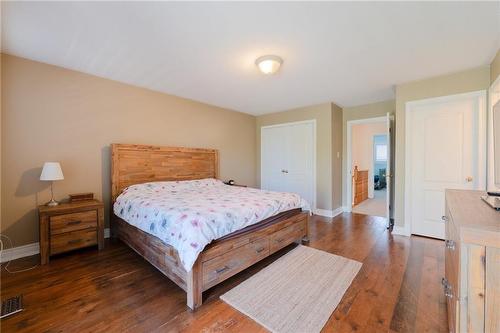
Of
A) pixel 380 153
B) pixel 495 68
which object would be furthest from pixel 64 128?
pixel 380 153

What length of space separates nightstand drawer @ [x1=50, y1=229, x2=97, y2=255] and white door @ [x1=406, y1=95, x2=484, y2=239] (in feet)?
15.0

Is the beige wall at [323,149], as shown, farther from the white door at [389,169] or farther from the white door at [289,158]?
the white door at [389,169]

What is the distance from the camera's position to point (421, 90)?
312 centimetres

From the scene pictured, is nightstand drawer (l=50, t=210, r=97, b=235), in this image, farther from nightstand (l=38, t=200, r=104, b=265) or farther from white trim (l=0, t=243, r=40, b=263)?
white trim (l=0, t=243, r=40, b=263)

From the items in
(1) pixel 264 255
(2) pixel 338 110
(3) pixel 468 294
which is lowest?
(1) pixel 264 255

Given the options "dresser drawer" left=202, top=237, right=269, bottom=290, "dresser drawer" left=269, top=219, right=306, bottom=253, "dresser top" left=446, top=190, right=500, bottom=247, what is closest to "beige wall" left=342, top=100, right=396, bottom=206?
"dresser drawer" left=269, top=219, right=306, bottom=253

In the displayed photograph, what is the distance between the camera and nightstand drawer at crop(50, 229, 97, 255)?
2420 mm

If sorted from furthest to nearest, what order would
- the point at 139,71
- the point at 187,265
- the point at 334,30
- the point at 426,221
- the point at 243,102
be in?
the point at 243,102, the point at 426,221, the point at 139,71, the point at 334,30, the point at 187,265

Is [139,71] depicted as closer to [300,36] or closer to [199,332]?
[300,36]

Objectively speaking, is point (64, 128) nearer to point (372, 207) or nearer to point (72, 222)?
point (72, 222)

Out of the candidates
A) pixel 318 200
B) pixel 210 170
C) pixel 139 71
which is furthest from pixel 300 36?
pixel 318 200

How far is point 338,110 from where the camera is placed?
470 cm

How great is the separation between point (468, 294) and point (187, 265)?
5.21 ft

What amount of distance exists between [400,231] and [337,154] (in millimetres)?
1913
